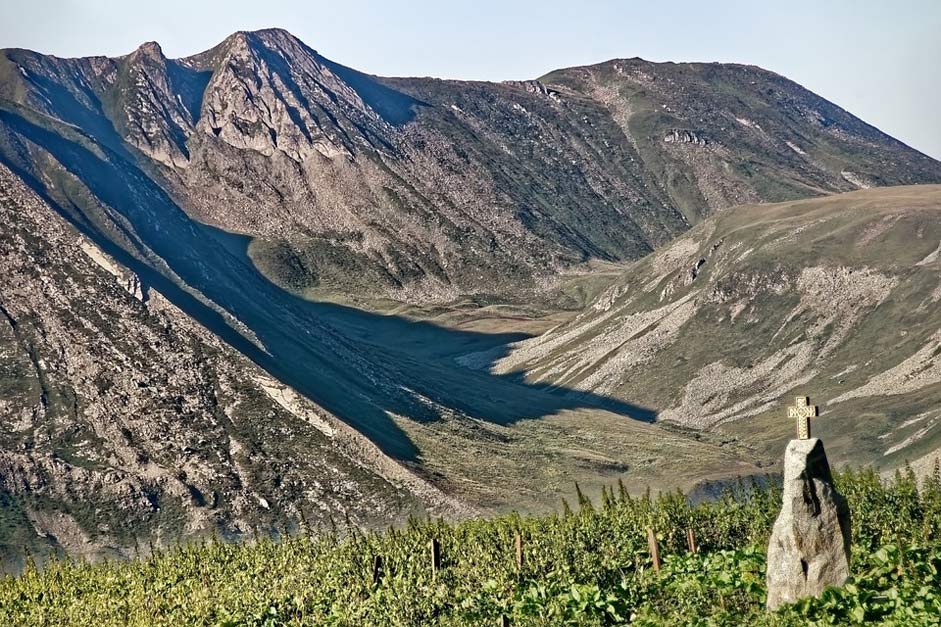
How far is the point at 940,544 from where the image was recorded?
26.3 m

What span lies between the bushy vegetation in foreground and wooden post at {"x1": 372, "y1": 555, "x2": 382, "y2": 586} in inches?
3.5

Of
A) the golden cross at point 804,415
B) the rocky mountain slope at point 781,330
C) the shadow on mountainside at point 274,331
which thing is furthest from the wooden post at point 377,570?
the rocky mountain slope at point 781,330

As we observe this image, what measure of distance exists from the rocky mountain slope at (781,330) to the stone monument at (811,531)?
203 ft

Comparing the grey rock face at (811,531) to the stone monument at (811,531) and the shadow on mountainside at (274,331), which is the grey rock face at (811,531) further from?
the shadow on mountainside at (274,331)

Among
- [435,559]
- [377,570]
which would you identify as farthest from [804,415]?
[377,570]

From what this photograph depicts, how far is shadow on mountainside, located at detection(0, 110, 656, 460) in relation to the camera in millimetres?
99250

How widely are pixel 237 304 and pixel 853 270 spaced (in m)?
60.6

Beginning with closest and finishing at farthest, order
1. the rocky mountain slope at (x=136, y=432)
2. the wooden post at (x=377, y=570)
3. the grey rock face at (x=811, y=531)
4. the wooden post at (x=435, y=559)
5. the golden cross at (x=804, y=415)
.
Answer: the grey rock face at (x=811, y=531)
the golden cross at (x=804, y=415)
the wooden post at (x=435, y=559)
the wooden post at (x=377, y=570)
the rocky mountain slope at (x=136, y=432)

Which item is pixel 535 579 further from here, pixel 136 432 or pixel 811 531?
pixel 136 432

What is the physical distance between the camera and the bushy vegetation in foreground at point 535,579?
77.8 feet

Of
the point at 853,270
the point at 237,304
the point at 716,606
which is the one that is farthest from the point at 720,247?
the point at 716,606

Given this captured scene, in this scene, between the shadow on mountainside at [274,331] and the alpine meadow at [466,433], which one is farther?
the shadow on mountainside at [274,331]

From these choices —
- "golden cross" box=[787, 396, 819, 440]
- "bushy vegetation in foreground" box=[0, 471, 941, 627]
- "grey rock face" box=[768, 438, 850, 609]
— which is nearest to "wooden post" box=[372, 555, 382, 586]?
"bushy vegetation in foreground" box=[0, 471, 941, 627]

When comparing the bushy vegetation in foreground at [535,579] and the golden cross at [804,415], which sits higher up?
the golden cross at [804,415]
